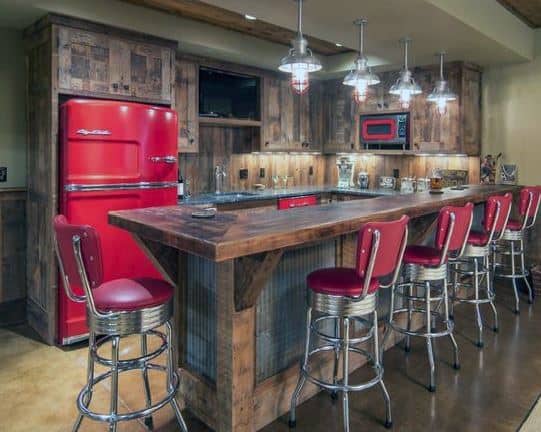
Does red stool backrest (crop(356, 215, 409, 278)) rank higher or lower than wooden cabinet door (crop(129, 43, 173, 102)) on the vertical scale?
lower

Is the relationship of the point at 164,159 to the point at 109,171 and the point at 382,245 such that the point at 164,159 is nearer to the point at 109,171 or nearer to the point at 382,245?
the point at 109,171

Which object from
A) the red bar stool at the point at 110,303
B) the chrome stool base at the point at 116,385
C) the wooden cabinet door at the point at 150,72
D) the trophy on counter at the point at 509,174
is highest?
the wooden cabinet door at the point at 150,72

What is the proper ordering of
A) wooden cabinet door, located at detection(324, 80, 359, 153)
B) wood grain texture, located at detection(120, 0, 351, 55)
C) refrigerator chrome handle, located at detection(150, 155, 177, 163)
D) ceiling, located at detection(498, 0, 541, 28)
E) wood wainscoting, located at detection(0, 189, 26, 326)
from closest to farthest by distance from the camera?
1. refrigerator chrome handle, located at detection(150, 155, 177, 163)
2. wood grain texture, located at detection(120, 0, 351, 55)
3. wood wainscoting, located at detection(0, 189, 26, 326)
4. ceiling, located at detection(498, 0, 541, 28)
5. wooden cabinet door, located at detection(324, 80, 359, 153)

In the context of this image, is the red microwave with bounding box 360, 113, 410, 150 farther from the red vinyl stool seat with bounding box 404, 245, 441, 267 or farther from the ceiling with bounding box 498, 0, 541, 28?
the red vinyl stool seat with bounding box 404, 245, 441, 267

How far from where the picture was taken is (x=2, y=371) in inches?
114

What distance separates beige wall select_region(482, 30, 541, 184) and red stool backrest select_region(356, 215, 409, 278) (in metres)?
A: 3.37

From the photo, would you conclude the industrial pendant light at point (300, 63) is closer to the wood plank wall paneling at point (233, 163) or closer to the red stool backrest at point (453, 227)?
the red stool backrest at point (453, 227)

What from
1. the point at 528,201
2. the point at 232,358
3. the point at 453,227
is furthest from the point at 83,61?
the point at 528,201

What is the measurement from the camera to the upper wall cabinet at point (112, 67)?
3324 millimetres

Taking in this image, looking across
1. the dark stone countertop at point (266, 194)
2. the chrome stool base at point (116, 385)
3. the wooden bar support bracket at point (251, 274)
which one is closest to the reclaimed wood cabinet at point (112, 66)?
the dark stone countertop at point (266, 194)

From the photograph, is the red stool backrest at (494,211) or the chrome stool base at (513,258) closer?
the red stool backrest at (494,211)

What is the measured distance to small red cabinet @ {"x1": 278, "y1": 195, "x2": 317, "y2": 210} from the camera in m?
5.04

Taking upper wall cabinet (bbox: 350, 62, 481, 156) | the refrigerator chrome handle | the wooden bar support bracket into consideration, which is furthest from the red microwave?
the wooden bar support bracket

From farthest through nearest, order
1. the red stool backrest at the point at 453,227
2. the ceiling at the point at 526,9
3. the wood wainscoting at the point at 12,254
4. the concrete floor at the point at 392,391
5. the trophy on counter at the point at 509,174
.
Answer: the trophy on counter at the point at 509,174 < the ceiling at the point at 526,9 < the wood wainscoting at the point at 12,254 < the red stool backrest at the point at 453,227 < the concrete floor at the point at 392,391
